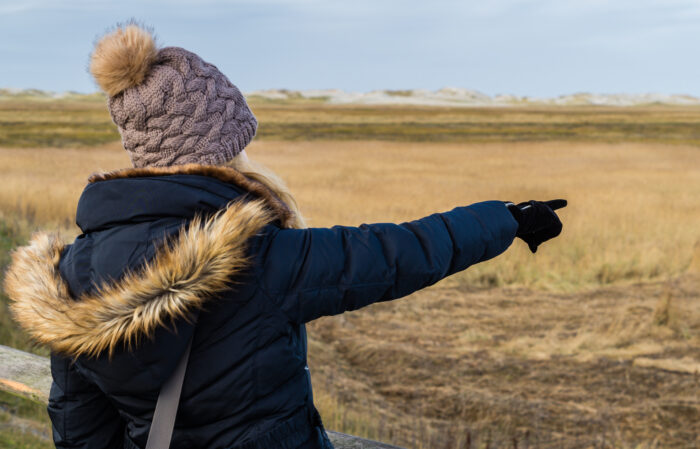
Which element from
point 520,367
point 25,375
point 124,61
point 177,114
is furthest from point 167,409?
point 520,367

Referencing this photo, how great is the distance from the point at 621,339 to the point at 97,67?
22.5 feet

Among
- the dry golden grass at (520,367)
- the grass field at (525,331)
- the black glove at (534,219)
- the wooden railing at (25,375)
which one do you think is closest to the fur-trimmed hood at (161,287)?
the black glove at (534,219)

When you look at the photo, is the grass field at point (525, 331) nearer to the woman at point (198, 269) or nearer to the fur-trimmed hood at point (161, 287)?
the woman at point (198, 269)

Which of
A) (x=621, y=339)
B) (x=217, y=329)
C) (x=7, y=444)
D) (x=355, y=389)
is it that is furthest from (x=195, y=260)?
(x=621, y=339)

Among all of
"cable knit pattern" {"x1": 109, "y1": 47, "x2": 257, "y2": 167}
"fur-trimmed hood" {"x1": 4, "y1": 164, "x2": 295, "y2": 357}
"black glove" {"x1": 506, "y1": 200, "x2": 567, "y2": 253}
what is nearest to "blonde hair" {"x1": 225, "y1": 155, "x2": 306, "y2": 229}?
"cable knit pattern" {"x1": 109, "y1": 47, "x2": 257, "y2": 167}

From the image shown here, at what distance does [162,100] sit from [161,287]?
408 mm

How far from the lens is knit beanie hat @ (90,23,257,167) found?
4.40ft

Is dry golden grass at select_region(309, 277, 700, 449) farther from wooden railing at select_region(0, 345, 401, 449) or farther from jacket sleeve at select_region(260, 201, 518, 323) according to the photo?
jacket sleeve at select_region(260, 201, 518, 323)

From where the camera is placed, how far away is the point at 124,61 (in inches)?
52.6

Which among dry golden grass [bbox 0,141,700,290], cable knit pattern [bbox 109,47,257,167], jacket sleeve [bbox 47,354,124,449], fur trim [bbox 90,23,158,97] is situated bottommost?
dry golden grass [bbox 0,141,700,290]

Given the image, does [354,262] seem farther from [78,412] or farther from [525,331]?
[525,331]

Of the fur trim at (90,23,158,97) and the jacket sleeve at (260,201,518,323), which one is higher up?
the fur trim at (90,23,158,97)

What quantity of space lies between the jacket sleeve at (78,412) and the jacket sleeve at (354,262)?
542 millimetres

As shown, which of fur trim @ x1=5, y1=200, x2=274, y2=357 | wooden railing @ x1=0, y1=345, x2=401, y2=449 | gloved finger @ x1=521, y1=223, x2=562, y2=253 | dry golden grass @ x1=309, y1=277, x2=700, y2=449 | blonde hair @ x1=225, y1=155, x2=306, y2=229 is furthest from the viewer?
dry golden grass @ x1=309, y1=277, x2=700, y2=449
